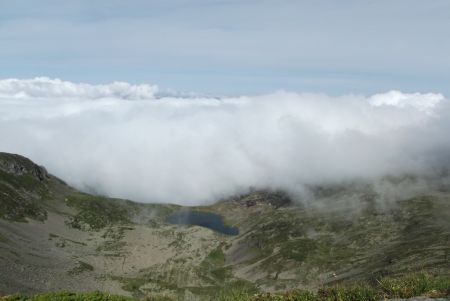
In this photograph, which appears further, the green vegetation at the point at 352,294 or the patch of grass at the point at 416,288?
the patch of grass at the point at 416,288

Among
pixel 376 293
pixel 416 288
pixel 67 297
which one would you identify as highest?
pixel 416 288

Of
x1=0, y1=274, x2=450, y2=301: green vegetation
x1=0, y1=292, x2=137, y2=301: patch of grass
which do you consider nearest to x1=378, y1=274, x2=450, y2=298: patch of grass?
x1=0, y1=274, x2=450, y2=301: green vegetation

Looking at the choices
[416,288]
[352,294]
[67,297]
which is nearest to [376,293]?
[352,294]

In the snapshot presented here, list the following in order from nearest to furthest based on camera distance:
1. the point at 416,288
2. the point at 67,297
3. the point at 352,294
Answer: the point at 352,294 < the point at 416,288 < the point at 67,297

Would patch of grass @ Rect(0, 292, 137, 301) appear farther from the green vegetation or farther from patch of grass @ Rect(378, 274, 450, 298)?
patch of grass @ Rect(378, 274, 450, 298)

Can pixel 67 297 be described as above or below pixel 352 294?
below

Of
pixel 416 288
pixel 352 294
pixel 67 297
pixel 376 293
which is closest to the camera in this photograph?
pixel 352 294

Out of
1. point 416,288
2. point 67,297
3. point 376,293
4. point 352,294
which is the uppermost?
point 416,288

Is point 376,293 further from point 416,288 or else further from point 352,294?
point 416,288

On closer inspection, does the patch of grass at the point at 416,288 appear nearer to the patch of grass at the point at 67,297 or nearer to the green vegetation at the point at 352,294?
the green vegetation at the point at 352,294

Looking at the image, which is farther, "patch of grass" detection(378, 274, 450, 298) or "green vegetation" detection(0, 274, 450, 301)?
"patch of grass" detection(378, 274, 450, 298)

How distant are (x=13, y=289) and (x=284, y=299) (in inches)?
5295

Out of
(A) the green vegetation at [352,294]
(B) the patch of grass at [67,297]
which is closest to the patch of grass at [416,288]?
(A) the green vegetation at [352,294]

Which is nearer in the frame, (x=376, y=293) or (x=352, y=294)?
(x=352, y=294)
